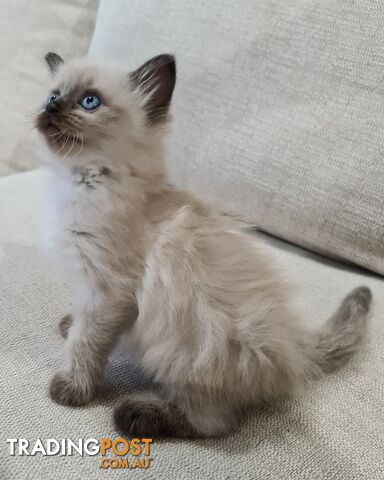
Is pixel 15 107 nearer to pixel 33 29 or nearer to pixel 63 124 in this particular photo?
pixel 33 29

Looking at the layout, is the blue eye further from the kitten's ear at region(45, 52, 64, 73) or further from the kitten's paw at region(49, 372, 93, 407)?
the kitten's paw at region(49, 372, 93, 407)

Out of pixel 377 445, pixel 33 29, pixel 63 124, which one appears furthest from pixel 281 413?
pixel 33 29

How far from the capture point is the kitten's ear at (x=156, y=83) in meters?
0.87

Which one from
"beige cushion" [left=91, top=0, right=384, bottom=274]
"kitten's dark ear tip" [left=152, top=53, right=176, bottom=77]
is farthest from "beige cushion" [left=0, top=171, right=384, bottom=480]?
"kitten's dark ear tip" [left=152, top=53, right=176, bottom=77]

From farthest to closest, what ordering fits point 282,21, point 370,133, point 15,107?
point 15,107 → point 282,21 → point 370,133

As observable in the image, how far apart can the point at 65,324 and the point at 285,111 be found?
746mm

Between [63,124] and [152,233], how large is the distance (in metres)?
0.23

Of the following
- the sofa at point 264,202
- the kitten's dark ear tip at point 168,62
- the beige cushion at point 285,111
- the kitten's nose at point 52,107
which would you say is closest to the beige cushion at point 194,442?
the sofa at point 264,202

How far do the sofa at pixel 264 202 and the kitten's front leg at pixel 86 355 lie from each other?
0.9 inches

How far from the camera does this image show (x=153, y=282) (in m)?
0.77

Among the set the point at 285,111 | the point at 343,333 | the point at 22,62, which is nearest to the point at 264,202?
the point at 285,111

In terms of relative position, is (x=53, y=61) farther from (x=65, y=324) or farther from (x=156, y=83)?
(x=65, y=324)

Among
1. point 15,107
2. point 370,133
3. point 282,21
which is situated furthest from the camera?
point 15,107

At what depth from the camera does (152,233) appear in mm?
814
